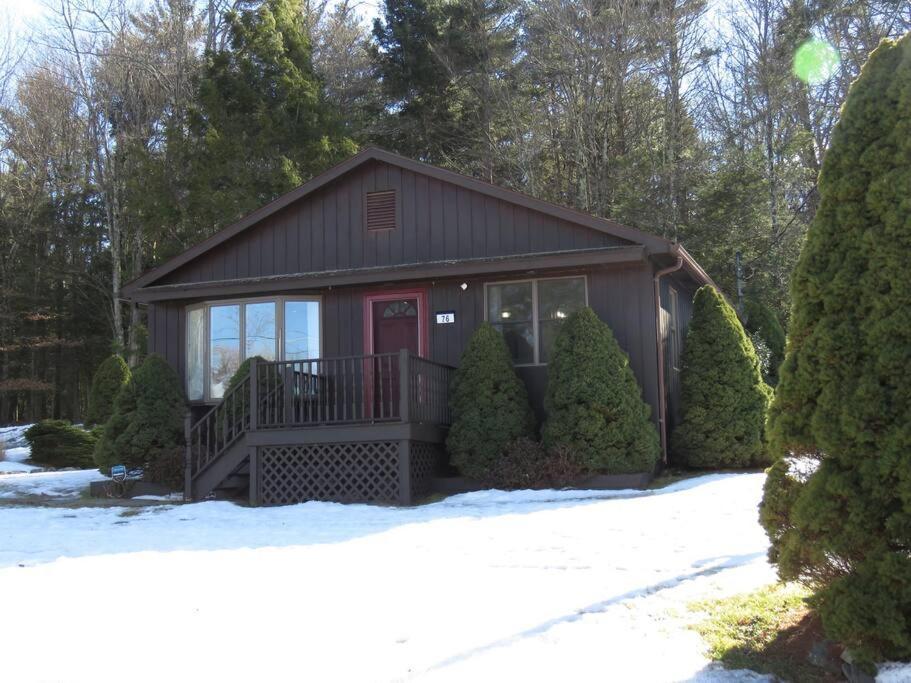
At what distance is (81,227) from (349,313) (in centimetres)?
2138

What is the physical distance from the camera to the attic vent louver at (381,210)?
14242 mm

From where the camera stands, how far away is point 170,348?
49.4ft

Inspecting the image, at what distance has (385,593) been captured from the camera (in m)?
6.07

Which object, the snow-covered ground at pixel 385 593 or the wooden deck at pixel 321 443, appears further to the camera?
the wooden deck at pixel 321 443

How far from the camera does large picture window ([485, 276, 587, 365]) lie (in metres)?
13.0

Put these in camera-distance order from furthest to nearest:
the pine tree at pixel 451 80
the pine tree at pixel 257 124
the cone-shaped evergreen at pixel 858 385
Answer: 1. the pine tree at pixel 451 80
2. the pine tree at pixel 257 124
3. the cone-shaped evergreen at pixel 858 385

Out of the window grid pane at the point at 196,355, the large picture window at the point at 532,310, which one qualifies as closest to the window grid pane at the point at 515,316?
the large picture window at the point at 532,310

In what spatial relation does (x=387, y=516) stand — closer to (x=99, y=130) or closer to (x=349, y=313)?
(x=349, y=313)

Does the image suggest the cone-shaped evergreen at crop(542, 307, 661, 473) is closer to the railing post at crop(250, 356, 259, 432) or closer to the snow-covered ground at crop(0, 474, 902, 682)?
the snow-covered ground at crop(0, 474, 902, 682)

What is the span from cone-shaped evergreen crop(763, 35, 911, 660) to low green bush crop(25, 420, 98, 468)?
53.6 ft

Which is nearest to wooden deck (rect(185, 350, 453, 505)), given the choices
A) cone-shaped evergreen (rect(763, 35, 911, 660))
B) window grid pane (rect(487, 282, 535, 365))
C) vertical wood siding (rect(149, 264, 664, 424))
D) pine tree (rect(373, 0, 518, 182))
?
vertical wood siding (rect(149, 264, 664, 424))

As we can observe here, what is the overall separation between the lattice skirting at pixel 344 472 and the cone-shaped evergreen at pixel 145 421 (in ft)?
7.70

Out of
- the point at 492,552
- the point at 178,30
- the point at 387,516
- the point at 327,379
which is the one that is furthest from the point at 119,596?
the point at 178,30

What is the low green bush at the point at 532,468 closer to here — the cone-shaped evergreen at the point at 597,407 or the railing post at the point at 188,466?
the cone-shaped evergreen at the point at 597,407
